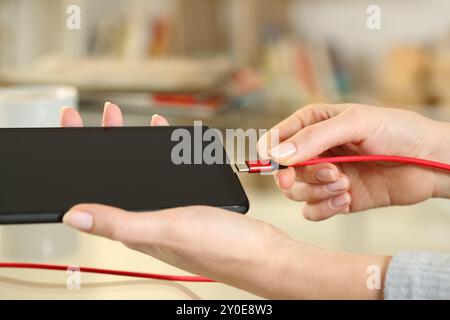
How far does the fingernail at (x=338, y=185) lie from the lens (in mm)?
813

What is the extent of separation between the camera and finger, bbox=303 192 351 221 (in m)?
0.84

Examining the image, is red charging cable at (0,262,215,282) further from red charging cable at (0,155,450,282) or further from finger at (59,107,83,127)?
finger at (59,107,83,127)

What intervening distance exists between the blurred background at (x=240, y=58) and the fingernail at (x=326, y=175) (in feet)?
0.99

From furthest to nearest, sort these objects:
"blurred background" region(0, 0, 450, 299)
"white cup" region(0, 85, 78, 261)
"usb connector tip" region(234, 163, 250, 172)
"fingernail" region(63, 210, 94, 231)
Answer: "blurred background" region(0, 0, 450, 299) < "white cup" region(0, 85, 78, 261) < "usb connector tip" region(234, 163, 250, 172) < "fingernail" region(63, 210, 94, 231)

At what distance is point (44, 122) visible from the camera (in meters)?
0.85

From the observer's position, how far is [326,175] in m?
0.79

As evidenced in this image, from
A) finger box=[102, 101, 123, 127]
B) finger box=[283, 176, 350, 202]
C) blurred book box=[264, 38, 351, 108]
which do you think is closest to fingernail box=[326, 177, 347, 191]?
finger box=[283, 176, 350, 202]

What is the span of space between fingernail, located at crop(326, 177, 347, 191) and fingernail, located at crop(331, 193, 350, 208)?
0.07 feet

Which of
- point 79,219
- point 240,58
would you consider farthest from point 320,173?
point 240,58

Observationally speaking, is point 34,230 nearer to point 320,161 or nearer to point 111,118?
point 111,118

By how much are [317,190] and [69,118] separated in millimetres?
322
